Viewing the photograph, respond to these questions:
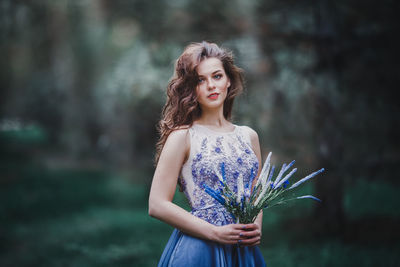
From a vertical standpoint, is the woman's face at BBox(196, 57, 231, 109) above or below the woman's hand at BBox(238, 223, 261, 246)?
above

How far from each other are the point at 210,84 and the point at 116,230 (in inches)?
207

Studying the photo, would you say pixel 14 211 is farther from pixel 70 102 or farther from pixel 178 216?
pixel 178 216

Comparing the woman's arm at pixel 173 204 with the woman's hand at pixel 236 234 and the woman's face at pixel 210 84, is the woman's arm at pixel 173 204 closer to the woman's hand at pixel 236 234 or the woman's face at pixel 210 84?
the woman's hand at pixel 236 234

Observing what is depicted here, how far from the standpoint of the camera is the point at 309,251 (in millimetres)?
5164

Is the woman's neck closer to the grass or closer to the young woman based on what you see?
the young woman

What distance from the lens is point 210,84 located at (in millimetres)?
2252

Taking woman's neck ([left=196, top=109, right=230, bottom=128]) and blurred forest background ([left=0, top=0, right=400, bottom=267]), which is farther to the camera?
blurred forest background ([left=0, top=0, right=400, bottom=267])

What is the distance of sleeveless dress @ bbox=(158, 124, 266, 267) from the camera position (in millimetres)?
2078

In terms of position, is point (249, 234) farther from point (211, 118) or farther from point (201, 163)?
point (211, 118)

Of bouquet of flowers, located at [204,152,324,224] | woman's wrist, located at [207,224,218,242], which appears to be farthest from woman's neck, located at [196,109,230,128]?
woman's wrist, located at [207,224,218,242]

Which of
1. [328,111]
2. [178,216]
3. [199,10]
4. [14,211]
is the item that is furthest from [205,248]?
[14,211]

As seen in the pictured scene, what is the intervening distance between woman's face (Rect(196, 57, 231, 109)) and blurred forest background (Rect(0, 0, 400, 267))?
10.7 feet

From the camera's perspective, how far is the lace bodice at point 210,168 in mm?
2166

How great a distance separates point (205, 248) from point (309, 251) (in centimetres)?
351
